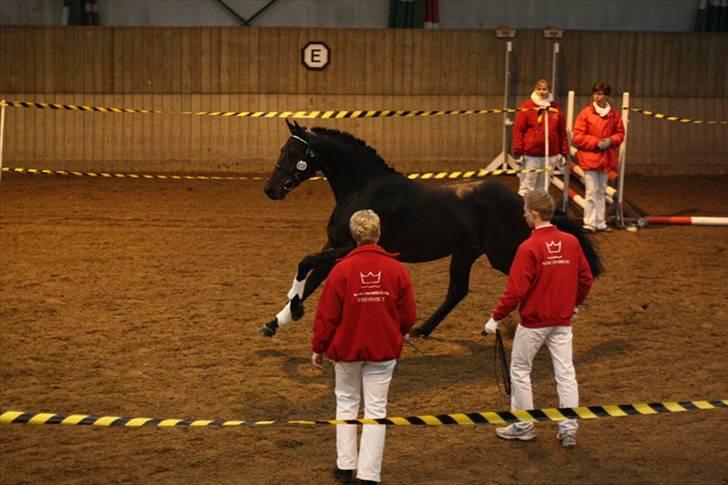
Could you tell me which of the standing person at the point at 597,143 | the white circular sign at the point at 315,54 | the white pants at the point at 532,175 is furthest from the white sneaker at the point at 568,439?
the white circular sign at the point at 315,54

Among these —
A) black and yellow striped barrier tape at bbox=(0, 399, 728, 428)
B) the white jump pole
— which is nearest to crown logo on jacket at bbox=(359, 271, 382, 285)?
black and yellow striped barrier tape at bbox=(0, 399, 728, 428)

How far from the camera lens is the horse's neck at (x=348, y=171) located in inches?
386

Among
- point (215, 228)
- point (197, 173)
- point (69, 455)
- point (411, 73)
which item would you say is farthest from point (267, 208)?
point (69, 455)

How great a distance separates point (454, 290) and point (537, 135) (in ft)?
18.6

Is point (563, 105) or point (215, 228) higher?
point (563, 105)

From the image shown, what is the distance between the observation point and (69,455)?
284 inches

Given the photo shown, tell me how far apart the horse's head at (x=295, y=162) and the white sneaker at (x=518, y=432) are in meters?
3.18

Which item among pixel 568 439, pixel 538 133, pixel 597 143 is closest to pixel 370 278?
pixel 568 439

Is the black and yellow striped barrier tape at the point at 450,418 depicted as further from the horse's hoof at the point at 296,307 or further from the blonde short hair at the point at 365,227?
the horse's hoof at the point at 296,307

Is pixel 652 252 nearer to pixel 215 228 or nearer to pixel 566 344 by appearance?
pixel 215 228

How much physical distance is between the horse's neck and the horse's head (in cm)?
14

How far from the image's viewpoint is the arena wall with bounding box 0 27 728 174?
19656 millimetres

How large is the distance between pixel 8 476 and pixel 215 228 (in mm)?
8648

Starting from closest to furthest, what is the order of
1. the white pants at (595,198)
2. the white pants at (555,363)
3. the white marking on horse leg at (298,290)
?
the white pants at (555,363) < the white marking on horse leg at (298,290) < the white pants at (595,198)
